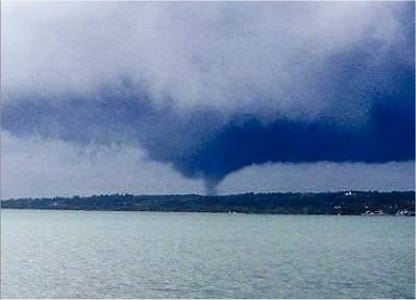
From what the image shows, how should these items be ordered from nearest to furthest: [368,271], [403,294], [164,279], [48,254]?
1. [403,294]
2. [164,279]
3. [368,271]
4. [48,254]

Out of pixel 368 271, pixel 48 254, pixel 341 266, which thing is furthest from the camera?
pixel 48 254

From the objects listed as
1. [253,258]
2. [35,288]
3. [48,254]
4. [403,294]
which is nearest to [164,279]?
[35,288]

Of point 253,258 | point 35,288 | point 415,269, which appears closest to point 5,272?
point 35,288

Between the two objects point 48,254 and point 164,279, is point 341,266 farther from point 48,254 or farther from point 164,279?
point 48,254

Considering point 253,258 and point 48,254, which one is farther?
point 48,254

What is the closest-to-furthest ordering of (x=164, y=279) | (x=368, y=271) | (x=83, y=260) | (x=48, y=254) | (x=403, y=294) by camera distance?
(x=403, y=294)
(x=164, y=279)
(x=368, y=271)
(x=83, y=260)
(x=48, y=254)

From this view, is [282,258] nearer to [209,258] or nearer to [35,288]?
[209,258]

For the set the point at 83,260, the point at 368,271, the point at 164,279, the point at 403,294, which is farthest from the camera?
the point at 83,260

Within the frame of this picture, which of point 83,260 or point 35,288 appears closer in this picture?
point 35,288

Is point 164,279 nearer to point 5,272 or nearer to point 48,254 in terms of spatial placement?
point 5,272
